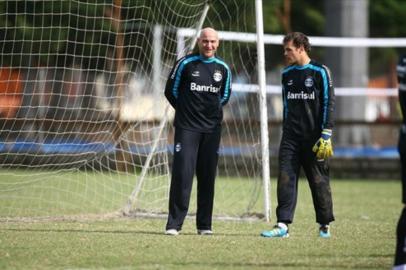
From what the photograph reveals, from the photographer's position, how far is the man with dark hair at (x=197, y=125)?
988 cm

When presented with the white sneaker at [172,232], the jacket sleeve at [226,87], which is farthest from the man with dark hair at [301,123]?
the white sneaker at [172,232]

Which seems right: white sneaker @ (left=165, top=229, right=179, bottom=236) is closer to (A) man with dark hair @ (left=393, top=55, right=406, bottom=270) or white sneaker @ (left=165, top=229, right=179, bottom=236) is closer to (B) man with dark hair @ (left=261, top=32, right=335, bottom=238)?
(B) man with dark hair @ (left=261, top=32, right=335, bottom=238)

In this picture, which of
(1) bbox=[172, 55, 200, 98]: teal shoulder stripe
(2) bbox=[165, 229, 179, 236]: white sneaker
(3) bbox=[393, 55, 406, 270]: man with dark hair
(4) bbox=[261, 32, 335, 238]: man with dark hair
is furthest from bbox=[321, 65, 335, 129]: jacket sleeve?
(3) bbox=[393, 55, 406, 270]: man with dark hair

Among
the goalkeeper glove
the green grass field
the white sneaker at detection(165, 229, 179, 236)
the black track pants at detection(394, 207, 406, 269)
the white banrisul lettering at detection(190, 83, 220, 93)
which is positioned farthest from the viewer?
the white banrisul lettering at detection(190, 83, 220, 93)

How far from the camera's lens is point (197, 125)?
9.94 m

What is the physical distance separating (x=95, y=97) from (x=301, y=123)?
20.9 ft

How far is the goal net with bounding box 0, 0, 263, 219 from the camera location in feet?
42.4

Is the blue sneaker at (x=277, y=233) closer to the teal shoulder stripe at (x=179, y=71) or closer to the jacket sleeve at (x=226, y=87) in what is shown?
the jacket sleeve at (x=226, y=87)

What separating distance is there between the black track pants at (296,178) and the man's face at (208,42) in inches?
49.5

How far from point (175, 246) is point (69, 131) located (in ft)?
18.6

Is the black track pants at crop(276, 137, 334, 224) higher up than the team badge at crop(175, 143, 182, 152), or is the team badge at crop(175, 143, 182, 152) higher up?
the team badge at crop(175, 143, 182, 152)

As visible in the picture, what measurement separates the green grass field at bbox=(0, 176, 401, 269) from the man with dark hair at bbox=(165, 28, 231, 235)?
0.34 m

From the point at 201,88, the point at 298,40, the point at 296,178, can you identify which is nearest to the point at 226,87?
the point at 201,88

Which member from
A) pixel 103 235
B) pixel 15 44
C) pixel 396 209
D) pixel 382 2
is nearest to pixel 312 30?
pixel 382 2
